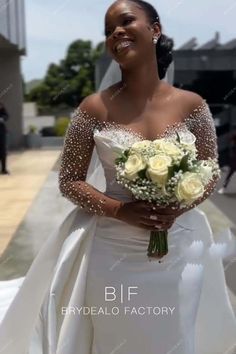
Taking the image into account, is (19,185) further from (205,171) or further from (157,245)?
(205,171)

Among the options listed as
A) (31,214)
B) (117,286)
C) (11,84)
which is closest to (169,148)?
(117,286)

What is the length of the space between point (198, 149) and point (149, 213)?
0.37m

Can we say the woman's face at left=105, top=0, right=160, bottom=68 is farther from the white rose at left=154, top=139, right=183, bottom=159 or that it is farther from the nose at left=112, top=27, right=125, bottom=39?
the white rose at left=154, top=139, right=183, bottom=159

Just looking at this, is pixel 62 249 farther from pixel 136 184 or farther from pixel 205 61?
pixel 205 61

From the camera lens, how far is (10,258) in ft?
17.8

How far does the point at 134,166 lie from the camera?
6.23ft

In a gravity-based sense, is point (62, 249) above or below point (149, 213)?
below

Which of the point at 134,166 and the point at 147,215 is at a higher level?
the point at 134,166

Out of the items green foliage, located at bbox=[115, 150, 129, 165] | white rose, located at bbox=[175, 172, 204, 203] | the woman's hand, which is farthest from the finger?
green foliage, located at bbox=[115, 150, 129, 165]

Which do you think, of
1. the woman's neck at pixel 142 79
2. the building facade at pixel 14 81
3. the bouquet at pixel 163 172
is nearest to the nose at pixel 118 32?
the woman's neck at pixel 142 79

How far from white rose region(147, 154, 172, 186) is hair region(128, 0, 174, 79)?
0.52 m

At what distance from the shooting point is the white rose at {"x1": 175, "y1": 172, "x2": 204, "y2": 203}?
6.15 feet

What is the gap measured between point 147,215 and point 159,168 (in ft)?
0.64

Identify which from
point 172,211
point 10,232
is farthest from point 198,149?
point 10,232
